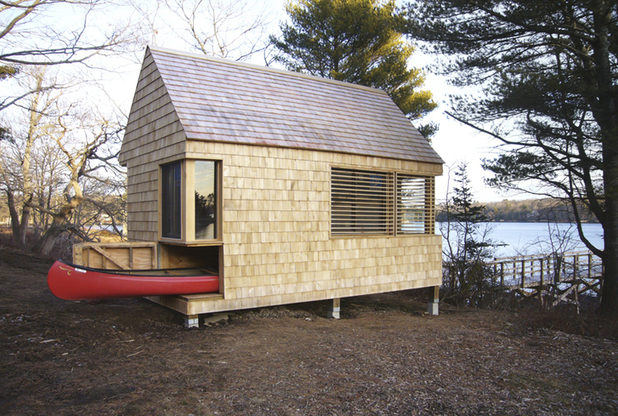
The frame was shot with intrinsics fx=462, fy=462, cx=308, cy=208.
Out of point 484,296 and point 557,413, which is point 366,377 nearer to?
point 557,413

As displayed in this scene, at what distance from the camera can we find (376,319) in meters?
8.86

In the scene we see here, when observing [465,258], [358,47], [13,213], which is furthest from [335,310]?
[13,213]

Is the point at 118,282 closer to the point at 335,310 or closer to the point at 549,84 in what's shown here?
the point at 335,310

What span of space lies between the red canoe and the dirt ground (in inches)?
21.7

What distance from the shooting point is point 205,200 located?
680cm

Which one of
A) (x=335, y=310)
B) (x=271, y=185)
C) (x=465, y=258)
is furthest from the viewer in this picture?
(x=465, y=258)

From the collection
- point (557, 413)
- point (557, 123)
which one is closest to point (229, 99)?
point (557, 413)

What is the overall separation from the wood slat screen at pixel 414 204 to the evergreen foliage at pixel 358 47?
828 cm

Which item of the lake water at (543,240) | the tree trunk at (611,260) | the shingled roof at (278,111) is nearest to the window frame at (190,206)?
the shingled roof at (278,111)

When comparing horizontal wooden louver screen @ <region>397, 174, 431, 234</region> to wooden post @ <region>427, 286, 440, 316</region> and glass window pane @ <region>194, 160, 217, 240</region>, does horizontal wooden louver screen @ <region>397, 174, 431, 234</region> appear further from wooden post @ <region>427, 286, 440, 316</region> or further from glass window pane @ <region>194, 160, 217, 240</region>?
glass window pane @ <region>194, 160, 217, 240</region>

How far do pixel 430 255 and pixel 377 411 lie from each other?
18.8ft

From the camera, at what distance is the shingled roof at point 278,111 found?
23.1 ft

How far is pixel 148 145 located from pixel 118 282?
8.27ft

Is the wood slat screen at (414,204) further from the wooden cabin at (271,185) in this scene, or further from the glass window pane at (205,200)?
the glass window pane at (205,200)
